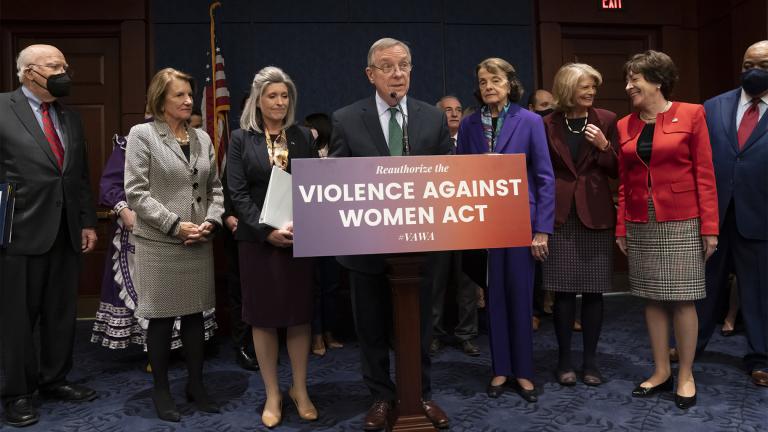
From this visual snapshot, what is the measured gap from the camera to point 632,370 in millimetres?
2887

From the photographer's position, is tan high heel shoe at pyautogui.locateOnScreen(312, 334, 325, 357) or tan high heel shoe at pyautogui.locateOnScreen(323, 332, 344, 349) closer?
tan high heel shoe at pyautogui.locateOnScreen(312, 334, 325, 357)

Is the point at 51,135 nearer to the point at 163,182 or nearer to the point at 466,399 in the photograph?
the point at 163,182

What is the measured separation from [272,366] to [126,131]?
10.5ft

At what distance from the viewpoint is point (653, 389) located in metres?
2.50

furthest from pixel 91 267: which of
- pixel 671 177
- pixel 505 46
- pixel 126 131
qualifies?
pixel 671 177

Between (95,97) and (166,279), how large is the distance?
324 centimetres

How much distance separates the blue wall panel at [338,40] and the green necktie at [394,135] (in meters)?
2.80

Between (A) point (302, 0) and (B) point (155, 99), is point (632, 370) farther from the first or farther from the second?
(A) point (302, 0)

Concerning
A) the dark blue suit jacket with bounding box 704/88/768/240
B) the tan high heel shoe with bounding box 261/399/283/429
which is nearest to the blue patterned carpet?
the tan high heel shoe with bounding box 261/399/283/429

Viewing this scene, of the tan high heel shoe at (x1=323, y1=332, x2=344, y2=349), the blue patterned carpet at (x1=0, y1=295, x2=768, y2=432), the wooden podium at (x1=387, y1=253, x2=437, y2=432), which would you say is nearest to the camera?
the wooden podium at (x1=387, y1=253, x2=437, y2=432)

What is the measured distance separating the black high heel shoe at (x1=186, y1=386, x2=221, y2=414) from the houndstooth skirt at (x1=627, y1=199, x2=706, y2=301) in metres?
1.94

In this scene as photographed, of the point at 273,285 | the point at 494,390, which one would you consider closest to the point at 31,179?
the point at 273,285

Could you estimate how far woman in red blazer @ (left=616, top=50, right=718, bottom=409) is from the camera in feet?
7.69

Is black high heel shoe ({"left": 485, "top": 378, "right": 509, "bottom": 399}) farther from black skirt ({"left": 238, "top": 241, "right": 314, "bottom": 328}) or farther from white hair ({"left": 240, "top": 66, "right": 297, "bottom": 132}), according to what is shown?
white hair ({"left": 240, "top": 66, "right": 297, "bottom": 132})
